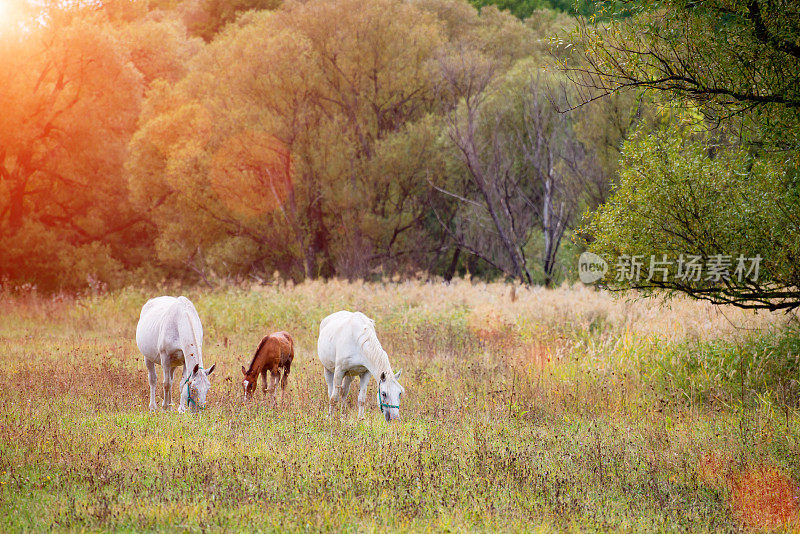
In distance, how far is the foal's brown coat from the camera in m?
9.69

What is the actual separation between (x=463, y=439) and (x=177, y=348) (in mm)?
4251

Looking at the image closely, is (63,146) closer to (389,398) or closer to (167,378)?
A: (167,378)

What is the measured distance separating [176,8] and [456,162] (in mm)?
26833

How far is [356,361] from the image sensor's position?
928 cm

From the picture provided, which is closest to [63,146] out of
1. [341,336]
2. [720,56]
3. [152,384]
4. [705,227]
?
[152,384]

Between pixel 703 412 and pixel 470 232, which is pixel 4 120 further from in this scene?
pixel 703 412

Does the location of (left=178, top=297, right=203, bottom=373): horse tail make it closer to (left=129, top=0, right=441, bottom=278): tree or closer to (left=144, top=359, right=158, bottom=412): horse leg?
(left=144, top=359, right=158, bottom=412): horse leg

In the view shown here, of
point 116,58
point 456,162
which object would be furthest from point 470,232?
point 116,58

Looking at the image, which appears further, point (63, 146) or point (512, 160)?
point (63, 146)

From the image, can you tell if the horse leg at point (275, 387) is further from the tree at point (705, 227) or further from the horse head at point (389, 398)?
the tree at point (705, 227)

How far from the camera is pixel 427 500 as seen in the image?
239 inches

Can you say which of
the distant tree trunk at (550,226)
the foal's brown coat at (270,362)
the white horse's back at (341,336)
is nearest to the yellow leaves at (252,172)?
the distant tree trunk at (550,226)

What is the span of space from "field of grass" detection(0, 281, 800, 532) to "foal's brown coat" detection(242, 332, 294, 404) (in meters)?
0.40

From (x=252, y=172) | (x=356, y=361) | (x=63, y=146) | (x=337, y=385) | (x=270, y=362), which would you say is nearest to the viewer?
(x=356, y=361)
